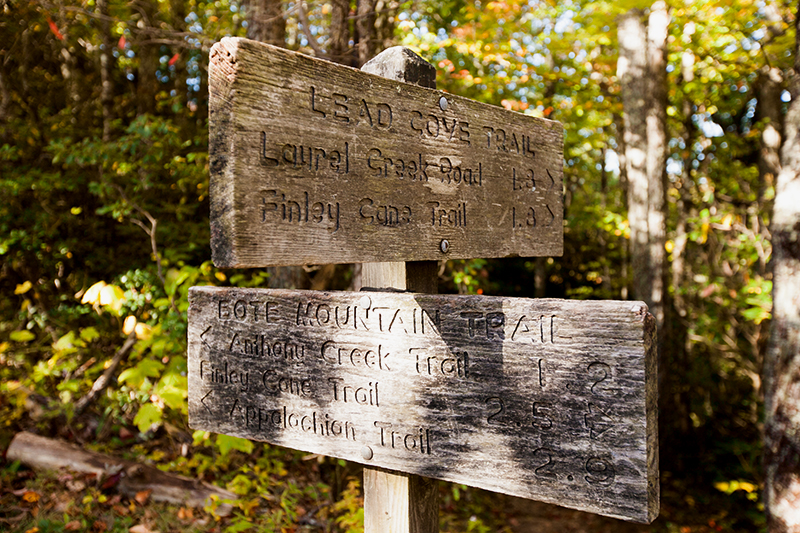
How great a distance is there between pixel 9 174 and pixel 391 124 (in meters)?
5.11

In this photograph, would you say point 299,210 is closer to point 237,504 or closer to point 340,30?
point 237,504

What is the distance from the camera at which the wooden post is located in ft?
4.73

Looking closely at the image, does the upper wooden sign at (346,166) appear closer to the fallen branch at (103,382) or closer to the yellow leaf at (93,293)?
the yellow leaf at (93,293)

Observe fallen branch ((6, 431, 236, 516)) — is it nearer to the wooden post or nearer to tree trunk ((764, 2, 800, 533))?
the wooden post

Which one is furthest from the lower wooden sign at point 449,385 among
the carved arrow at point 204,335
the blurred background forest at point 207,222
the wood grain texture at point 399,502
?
the blurred background forest at point 207,222

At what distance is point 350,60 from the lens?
159 inches

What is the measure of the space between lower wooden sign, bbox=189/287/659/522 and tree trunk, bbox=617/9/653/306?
533cm

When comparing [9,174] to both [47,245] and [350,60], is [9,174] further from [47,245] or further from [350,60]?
[350,60]

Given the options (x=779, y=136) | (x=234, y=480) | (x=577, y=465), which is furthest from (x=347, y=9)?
(x=779, y=136)

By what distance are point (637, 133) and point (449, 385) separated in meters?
5.64

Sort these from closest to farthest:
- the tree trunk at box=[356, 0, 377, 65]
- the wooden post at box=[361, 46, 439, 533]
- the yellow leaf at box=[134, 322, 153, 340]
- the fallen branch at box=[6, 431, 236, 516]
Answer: the wooden post at box=[361, 46, 439, 533], the fallen branch at box=[6, 431, 236, 516], the yellow leaf at box=[134, 322, 153, 340], the tree trunk at box=[356, 0, 377, 65]

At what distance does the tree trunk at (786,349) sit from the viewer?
318cm

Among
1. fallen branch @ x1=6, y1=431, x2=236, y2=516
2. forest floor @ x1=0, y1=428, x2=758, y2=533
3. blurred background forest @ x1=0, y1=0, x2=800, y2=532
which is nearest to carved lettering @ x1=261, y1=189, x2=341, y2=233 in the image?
blurred background forest @ x1=0, y1=0, x2=800, y2=532

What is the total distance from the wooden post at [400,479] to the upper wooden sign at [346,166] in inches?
7.4
